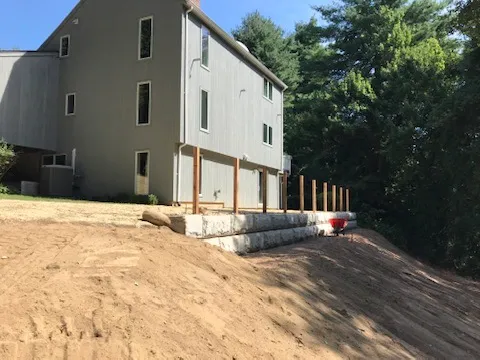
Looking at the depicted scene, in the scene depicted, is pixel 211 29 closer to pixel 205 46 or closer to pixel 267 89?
pixel 205 46

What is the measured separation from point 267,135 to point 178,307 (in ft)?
69.1

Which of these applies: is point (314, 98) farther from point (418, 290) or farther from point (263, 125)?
point (418, 290)

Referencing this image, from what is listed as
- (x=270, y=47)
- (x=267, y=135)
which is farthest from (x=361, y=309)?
(x=270, y=47)

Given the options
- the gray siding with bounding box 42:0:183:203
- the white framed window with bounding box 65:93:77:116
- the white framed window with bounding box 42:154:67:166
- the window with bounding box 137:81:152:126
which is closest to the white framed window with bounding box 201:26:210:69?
the gray siding with bounding box 42:0:183:203

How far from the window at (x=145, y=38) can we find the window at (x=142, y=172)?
12.3ft

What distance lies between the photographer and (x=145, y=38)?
1847 centimetres

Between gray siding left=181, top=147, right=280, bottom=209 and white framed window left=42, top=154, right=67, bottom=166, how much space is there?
226 inches

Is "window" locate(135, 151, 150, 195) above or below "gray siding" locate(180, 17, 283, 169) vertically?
below

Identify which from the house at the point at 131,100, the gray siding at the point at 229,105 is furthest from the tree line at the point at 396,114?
the house at the point at 131,100

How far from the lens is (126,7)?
1894 centimetres

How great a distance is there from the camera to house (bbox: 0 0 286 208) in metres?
17.4

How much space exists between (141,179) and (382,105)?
1665 cm

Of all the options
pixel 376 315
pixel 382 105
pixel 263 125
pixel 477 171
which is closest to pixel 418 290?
pixel 376 315

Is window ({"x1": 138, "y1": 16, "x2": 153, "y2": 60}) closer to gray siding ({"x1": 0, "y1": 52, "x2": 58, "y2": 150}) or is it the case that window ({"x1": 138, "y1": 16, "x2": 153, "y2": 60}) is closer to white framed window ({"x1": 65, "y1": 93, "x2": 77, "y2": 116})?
white framed window ({"x1": 65, "y1": 93, "x2": 77, "y2": 116})
